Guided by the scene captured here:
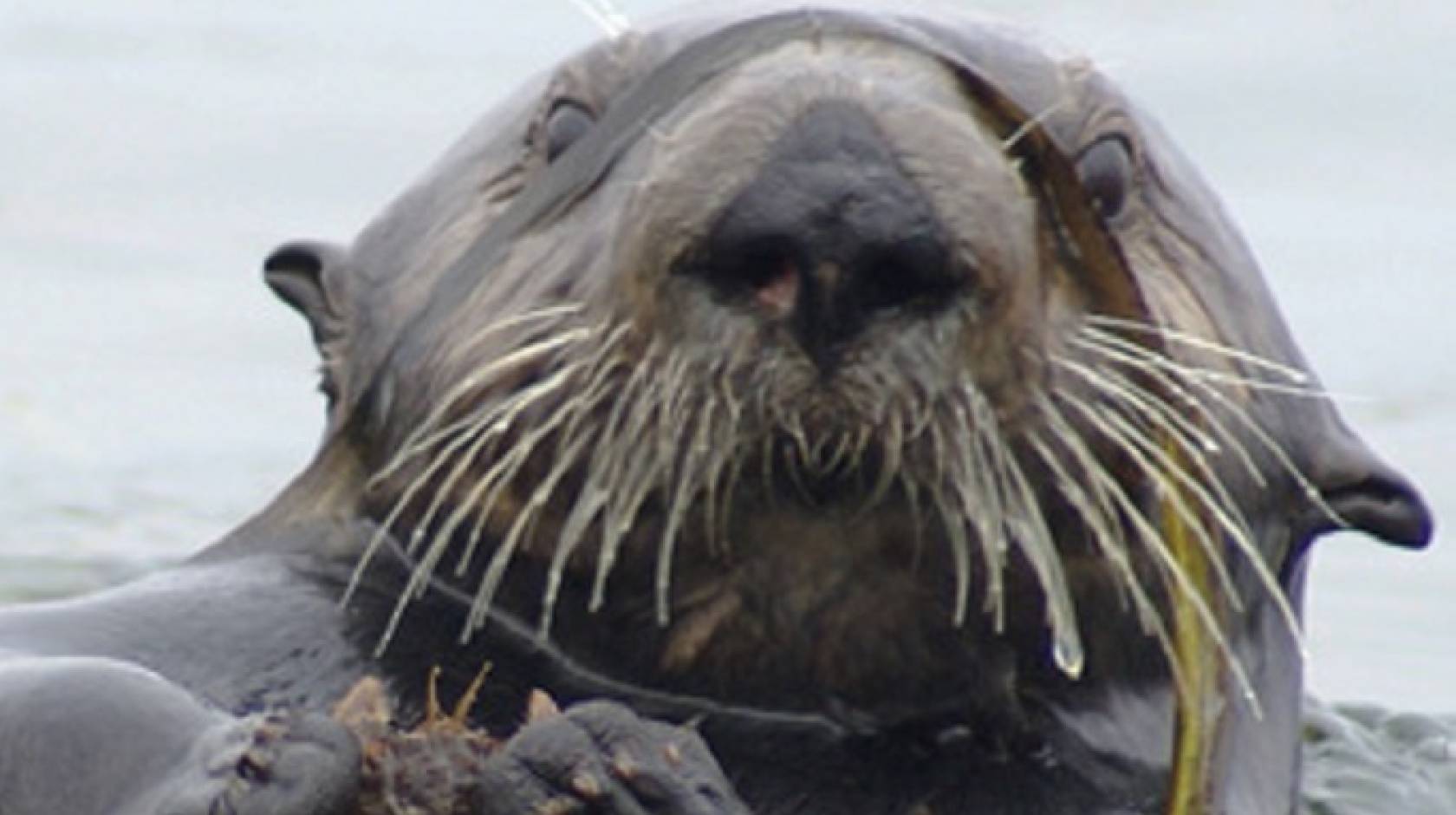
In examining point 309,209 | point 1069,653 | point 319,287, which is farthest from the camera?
point 309,209

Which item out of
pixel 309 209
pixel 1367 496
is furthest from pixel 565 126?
pixel 309 209

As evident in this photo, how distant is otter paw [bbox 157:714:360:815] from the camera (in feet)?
15.1

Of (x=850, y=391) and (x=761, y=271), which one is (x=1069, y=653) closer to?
(x=850, y=391)

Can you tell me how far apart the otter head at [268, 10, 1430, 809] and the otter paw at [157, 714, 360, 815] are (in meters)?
0.60

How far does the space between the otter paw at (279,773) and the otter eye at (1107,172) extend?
1.45 m

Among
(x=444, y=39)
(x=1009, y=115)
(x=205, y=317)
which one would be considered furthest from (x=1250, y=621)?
(x=444, y=39)

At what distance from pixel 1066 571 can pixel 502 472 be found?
648 mm

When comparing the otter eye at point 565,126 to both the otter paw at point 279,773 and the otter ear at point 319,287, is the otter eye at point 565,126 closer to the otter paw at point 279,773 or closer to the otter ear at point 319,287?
the otter ear at point 319,287

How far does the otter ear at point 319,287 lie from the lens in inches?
237

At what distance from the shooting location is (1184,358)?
5.62m

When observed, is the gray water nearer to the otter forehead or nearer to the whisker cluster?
the whisker cluster

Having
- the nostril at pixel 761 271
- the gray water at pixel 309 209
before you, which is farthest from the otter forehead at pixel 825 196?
the gray water at pixel 309 209

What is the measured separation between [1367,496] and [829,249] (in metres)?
1.27

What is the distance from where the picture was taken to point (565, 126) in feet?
19.0
